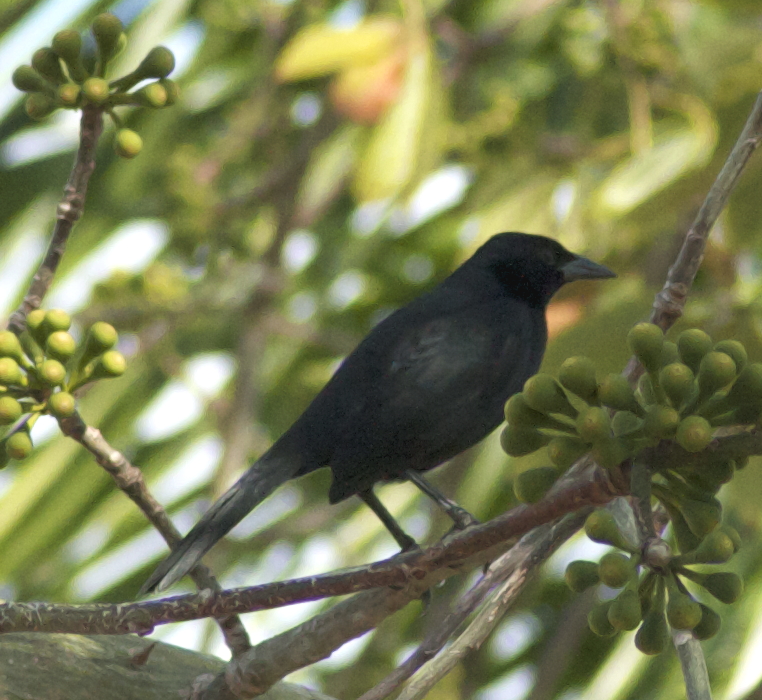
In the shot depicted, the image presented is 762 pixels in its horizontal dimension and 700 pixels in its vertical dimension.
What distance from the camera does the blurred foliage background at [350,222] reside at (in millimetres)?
3240

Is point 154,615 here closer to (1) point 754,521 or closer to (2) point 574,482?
(2) point 574,482

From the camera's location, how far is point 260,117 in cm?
491

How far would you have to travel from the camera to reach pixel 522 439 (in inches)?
59.7

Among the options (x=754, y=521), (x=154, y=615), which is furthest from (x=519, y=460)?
(x=154, y=615)

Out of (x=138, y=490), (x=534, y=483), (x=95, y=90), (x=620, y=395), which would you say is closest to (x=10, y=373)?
(x=138, y=490)

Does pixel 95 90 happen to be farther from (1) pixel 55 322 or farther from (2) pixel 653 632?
(2) pixel 653 632

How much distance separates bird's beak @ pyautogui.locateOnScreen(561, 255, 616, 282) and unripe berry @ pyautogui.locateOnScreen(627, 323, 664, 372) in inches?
69.6

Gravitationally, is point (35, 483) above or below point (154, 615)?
above

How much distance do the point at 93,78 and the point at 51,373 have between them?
2.03 ft

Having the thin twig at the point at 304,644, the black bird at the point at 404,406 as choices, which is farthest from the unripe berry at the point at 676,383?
the black bird at the point at 404,406

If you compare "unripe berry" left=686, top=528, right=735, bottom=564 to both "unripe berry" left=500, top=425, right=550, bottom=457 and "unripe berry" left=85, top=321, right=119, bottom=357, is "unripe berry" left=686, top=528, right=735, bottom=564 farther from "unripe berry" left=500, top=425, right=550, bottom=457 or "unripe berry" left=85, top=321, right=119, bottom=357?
"unripe berry" left=85, top=321, right=119, bottom=357

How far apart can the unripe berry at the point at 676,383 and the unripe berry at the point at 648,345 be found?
71 mm

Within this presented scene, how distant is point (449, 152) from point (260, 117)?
93 cm

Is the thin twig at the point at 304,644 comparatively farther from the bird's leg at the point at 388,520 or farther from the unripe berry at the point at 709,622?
the bird's leg at the point at 388,520
